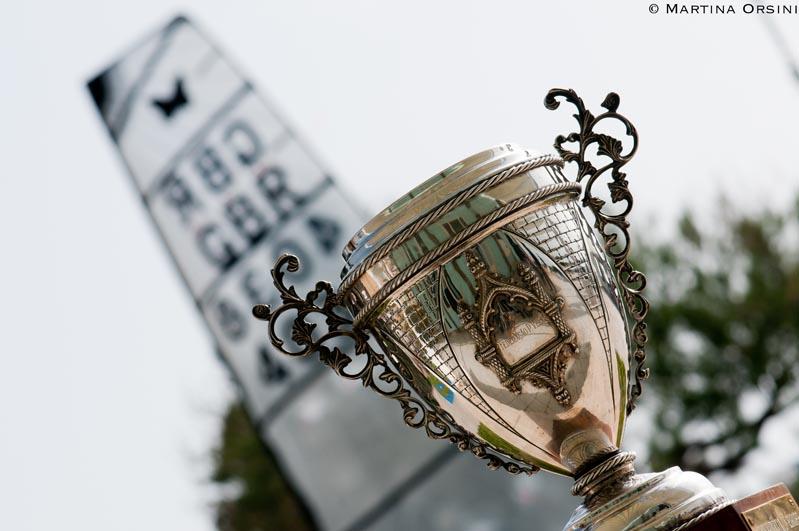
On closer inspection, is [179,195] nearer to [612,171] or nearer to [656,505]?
[612,171]

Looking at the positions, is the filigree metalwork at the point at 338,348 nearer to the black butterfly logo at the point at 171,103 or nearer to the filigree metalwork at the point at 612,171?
the filigree metalwork at the point at 612,171

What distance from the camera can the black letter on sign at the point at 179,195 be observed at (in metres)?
3.64

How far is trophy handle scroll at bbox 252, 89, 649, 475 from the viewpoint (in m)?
Result: 0.75

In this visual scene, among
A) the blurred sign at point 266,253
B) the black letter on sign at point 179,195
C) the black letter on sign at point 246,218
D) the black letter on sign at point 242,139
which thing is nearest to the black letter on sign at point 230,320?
the blurred sign at point 266,253

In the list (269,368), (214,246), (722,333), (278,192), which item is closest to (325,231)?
(278,192)

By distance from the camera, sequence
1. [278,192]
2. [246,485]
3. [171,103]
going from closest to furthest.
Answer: [278,192] → [171,103] → [246,485]

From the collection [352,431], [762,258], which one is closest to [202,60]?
[352,431]

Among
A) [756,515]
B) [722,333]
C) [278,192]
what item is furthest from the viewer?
[722,333]

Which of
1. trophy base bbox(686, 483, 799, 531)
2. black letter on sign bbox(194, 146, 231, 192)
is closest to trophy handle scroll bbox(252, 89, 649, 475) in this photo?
trophy base bbox(686, 483, 799, 531)

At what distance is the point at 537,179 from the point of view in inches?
30.1

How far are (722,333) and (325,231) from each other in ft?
20.0

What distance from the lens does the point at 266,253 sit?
3.53 m

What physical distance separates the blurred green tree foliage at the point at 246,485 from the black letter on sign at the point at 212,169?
7.62 m

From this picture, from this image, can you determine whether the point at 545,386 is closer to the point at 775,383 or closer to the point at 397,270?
the point at 397,270
